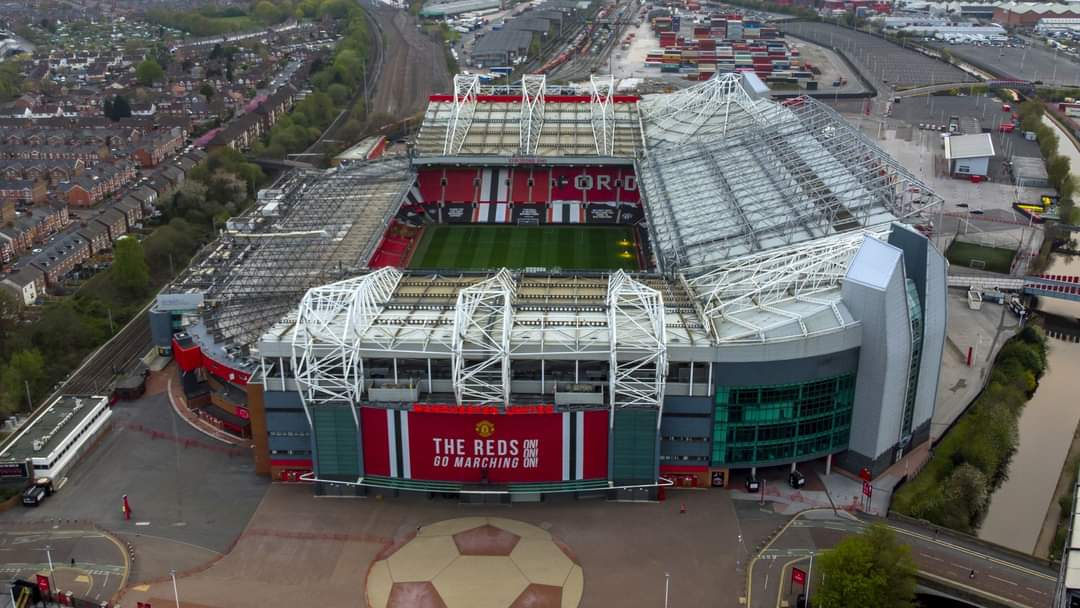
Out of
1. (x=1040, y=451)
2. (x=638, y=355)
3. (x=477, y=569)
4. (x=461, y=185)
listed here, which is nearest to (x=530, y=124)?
(x=461, y=185)

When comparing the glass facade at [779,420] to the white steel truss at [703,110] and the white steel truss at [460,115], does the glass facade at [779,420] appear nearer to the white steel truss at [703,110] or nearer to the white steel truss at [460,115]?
the white steel truss at [703,110]

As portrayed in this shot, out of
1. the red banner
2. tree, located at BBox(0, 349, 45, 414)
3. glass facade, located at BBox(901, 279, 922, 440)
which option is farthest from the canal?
tree, located at BBox(0, 349, 45, 414)

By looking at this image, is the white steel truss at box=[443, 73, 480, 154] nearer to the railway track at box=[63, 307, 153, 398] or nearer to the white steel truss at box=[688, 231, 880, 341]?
the railway track at box=[63, 307, 153, 398]

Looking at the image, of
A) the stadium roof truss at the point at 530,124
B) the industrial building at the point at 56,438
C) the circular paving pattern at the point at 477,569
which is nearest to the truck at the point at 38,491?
the industrial building at the point at 56,438

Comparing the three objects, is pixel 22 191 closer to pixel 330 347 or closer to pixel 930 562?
pixel 330 347

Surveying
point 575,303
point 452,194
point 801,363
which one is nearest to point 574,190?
point 452,194
